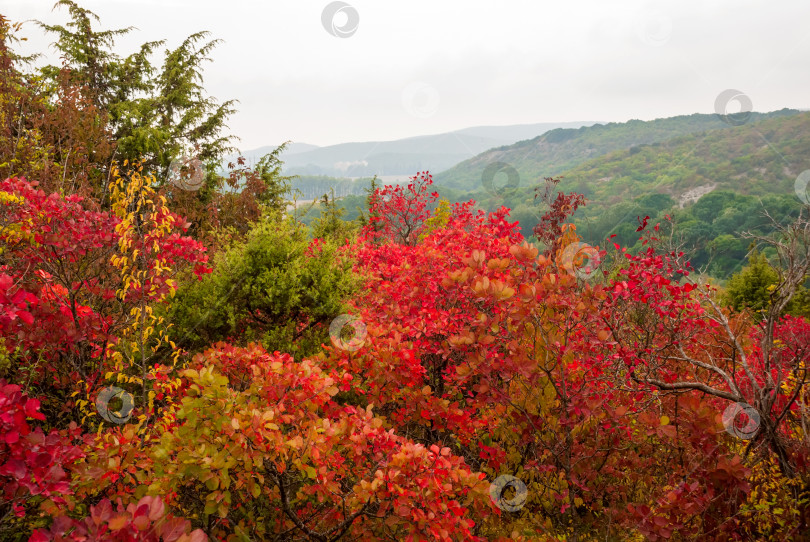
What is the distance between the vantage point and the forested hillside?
9.09 feet

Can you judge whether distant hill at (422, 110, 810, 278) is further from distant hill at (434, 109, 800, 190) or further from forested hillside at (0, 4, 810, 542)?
forested hillside at (0, 4, 810, 542)

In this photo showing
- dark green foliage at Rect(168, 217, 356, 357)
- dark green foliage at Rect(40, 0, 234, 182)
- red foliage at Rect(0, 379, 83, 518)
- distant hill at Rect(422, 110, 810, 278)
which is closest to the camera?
red foliage at Rect(0, 379, 83, 518)

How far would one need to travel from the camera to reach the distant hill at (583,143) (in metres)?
164

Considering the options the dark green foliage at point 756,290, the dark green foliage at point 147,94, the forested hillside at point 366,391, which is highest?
the dark green foliage at point 147,94

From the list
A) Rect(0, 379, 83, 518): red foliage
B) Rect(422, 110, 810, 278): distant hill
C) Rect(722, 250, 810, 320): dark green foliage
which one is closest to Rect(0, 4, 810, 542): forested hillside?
Rect(0, 379, 83, 518): red foliage

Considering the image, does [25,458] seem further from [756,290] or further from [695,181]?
[695,181]

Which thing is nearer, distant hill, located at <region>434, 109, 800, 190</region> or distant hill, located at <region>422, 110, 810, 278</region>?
distant hill, located at <region>422, 110, 810, 278</region>

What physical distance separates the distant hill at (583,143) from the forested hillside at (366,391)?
6404 inches

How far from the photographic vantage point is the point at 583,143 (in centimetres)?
18212

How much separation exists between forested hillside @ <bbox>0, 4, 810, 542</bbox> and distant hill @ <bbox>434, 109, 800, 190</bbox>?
163 meters

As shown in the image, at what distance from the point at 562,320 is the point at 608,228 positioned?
3251 inches

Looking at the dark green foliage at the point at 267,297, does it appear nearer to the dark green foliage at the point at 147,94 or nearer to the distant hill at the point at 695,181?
the dark green foliage at the point at 147,94

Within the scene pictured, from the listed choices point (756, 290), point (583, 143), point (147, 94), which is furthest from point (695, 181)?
point (147, 94)

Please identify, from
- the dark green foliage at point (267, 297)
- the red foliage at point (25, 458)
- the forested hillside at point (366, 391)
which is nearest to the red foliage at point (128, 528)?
the forested hillside at point (366, 391)
